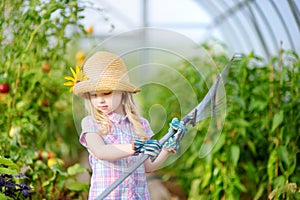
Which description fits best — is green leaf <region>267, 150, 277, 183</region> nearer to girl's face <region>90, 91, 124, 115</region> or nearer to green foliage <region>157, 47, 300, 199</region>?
green foliage <region>157, 47, 300, 199</region>

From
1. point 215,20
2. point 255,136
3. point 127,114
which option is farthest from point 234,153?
point 215,20

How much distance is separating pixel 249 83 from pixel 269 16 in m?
2.25

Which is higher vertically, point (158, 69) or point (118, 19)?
point (118, 19)

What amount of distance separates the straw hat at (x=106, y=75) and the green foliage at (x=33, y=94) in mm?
946

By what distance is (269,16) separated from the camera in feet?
19.4

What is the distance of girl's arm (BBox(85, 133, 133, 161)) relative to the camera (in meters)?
2.07

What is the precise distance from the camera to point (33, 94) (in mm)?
3848

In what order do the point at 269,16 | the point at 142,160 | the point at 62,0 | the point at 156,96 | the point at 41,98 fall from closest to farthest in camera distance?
the point at 142,160
the point at 62,0
the point at 41,98
the point at 156,96
the point at 269,16

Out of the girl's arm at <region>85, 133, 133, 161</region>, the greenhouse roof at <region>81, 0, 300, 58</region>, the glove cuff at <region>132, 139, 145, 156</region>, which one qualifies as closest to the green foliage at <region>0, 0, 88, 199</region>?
the girl's arm at <region>85, 133, 133, 161</region>

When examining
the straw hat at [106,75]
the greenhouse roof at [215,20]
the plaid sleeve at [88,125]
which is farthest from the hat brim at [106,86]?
the greenhouse roof at [215,20]

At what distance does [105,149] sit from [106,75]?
0.27 metres

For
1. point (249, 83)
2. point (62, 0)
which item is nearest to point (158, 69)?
point (62, 0)

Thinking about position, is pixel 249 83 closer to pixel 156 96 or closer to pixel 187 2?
pixel 156 96

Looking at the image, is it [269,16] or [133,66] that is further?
[269,16]
